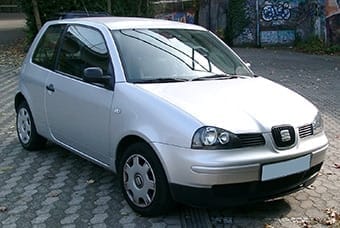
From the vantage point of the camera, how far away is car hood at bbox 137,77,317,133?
375 cm

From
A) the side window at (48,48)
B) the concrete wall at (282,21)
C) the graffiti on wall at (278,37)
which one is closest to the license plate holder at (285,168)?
the side window at (48,48)

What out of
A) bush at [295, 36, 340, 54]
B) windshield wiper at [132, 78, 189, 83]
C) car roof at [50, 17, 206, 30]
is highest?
car roof at [50, 17, 206, 30]

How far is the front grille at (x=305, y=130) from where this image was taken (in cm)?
397

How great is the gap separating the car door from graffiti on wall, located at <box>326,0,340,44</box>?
1476cm

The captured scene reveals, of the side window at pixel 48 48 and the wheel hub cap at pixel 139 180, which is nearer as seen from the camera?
the wheel hub cap at pixel 139 180

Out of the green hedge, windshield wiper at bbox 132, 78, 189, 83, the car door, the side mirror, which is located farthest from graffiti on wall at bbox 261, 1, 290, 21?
the side mirror

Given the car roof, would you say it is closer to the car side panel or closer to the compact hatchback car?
the compact hatchback car

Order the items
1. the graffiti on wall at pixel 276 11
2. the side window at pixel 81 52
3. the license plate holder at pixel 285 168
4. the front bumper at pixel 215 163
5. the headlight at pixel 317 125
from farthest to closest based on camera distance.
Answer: the graffiti on wall at pixel 276 11, the side window at pixel 81 52, the headlight at pixel 317 125, the license plate holder at pixel 285 168, the front bumper at pixel 215 163

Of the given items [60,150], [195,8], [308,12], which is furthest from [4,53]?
[60,150]

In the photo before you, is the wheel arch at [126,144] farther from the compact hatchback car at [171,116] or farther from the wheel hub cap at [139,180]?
the wheel hub cap at [139,180]

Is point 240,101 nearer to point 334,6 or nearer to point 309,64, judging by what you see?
point 309,64

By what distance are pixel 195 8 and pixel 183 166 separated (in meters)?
17.4

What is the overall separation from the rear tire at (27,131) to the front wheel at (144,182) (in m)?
2.05

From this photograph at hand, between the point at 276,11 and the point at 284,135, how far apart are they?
16.1 m
